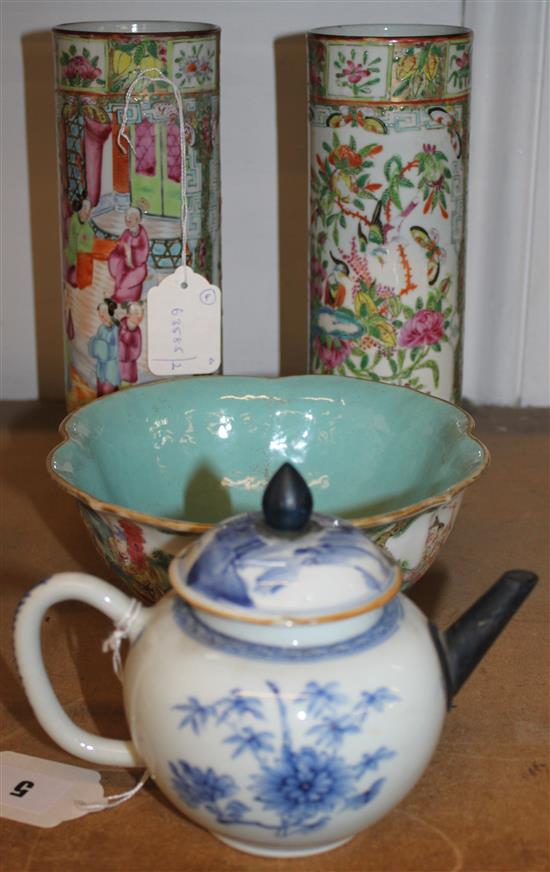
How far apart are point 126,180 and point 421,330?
0.28m

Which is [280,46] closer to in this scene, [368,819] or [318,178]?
[318,178]

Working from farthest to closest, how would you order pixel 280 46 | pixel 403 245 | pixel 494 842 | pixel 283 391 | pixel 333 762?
pixel 280 46 → pixel 403 245 → pixel 283 391 → pixel 494 842 → pixel 333 762

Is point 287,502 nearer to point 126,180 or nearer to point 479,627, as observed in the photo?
point 479,627

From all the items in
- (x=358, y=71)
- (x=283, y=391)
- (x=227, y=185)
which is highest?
(x=358, y=71)

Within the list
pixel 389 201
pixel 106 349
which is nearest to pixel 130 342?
pixel 106 349

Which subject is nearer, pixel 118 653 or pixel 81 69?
pixel 118 653

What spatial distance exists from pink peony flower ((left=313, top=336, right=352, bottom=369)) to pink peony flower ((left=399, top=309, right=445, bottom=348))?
5 centimetres

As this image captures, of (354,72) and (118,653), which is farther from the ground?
(354,72)

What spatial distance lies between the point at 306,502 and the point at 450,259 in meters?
0.54

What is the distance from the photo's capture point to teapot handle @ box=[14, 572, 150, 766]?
0.58 metres

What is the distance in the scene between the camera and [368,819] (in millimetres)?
568

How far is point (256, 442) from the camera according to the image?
881mm

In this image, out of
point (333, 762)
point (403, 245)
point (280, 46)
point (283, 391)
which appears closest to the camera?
point (333, 762)

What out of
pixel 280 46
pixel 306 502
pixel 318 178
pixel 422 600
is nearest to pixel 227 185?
pixel 280 46
